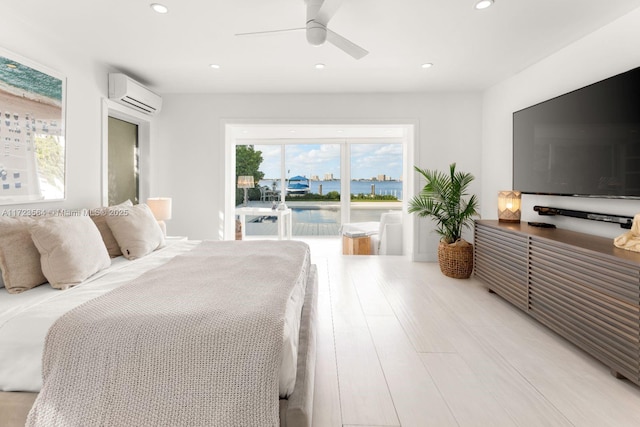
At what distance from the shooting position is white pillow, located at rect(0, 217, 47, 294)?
1808 millimetres

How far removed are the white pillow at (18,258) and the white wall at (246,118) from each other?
280 centimetres

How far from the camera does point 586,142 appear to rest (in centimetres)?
274

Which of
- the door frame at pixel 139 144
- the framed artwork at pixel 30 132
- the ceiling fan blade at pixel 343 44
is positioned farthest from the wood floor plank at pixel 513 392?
the door frame at pixel 139 144

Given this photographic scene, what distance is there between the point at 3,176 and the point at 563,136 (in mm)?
4491

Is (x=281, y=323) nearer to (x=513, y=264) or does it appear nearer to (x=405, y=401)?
(x=405, y=401)

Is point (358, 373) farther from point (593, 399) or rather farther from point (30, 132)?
point (30, 132)

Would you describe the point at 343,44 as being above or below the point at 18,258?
above

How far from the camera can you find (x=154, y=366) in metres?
1.24

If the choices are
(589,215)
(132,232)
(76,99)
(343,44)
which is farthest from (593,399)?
(76,99)

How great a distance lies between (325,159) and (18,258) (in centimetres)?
556

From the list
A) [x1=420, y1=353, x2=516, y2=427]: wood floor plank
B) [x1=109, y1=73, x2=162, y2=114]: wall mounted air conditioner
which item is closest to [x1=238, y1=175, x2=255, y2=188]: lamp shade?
[x1=109, y1=73, x2=162, y2=114]: wall mounted air conditioner

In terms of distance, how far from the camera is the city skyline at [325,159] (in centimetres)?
690

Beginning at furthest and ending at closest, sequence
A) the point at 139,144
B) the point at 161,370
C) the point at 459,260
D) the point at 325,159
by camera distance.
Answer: the point at 325,159, the point at 139,144, the point at 459,260, the point at 161,370

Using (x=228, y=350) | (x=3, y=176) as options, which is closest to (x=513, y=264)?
(x=228, y=350)
